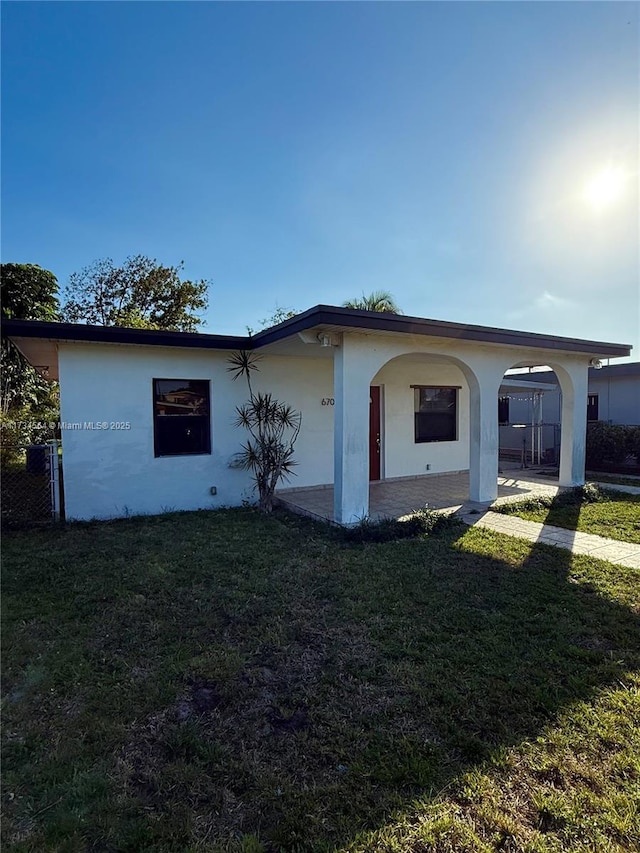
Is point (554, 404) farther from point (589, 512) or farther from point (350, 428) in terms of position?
point (350, 428)

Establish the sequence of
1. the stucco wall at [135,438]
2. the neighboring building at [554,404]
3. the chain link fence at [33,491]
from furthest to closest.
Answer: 1. the neighboring building at [554,404]
2. the stucco wall at [135,438]
3. the chain link fence at [33,491]

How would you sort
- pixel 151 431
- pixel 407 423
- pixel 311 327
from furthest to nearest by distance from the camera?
pixel 407 423
pixel 151 431
pixel 311 327

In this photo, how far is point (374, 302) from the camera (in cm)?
1836

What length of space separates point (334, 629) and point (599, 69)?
8998mm

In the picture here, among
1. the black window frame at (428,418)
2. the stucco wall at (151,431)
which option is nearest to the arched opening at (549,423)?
the black window frame at (428,418)

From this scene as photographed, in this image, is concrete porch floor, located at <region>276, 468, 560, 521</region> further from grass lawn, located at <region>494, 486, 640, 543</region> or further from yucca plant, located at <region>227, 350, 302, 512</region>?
yucca plant, located at <region>227, 350, 302, 512</region>

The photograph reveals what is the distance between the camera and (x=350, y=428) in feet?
22.1

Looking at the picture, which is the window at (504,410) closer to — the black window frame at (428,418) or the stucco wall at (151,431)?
the black window frame at (428,418)

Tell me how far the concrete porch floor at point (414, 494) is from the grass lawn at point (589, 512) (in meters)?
0.51

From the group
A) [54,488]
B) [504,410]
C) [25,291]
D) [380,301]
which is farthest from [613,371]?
[25,291]

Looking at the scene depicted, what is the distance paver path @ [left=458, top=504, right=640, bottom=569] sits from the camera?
17.7 ft

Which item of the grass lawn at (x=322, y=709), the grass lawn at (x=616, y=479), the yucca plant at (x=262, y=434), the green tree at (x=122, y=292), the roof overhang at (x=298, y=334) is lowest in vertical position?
the grass lawn at (x=616, y=479)

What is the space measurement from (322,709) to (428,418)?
368 inches

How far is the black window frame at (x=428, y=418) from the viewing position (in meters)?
11.1
